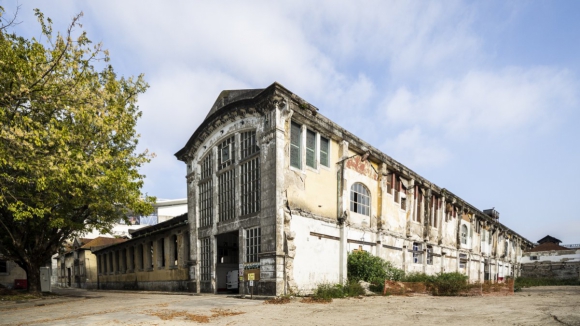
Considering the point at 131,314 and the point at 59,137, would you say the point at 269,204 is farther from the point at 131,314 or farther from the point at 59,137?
the point at 59,137

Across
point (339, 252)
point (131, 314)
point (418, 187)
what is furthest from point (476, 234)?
point (131, 314)

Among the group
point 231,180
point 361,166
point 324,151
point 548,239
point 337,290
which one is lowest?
point 548,239

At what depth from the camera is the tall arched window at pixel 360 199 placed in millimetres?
20598

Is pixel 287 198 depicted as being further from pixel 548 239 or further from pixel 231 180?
pixel 548 239

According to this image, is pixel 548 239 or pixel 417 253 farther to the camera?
pixel 548 239

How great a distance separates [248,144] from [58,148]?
26.9 ft

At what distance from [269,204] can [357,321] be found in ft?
24.5

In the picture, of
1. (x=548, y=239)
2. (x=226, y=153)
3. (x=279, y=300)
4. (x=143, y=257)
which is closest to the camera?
(x=279, y=300)

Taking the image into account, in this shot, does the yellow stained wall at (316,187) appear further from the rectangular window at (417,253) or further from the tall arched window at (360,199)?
the rectangular window at (417,253)

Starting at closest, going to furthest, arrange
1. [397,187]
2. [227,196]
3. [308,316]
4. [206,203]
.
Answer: [308,316] < [227,196] < [206,203] < [397,187]

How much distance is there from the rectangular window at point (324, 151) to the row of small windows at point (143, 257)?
1062 cm

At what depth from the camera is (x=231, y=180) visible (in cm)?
1953

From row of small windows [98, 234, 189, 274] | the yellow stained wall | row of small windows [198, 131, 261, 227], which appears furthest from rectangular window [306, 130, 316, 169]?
row of small windows [98, 234, 189, 274]

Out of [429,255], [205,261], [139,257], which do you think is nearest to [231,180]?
[205,261]
